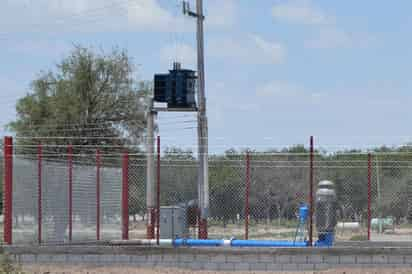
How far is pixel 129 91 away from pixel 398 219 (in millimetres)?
20373

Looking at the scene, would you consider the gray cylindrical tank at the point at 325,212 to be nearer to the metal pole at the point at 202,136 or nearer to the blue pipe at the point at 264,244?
the blue pipe at the point at 264,244

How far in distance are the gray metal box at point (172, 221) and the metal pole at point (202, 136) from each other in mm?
1321

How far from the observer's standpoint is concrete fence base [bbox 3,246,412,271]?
20969 millimetres

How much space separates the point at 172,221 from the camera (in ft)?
81.0

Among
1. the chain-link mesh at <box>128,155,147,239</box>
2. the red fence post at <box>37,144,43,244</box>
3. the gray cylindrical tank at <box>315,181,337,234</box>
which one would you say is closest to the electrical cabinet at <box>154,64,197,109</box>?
the chain-link mesh at <box>128,155,147,239</box>

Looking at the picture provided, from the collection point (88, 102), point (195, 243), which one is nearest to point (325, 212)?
point (195, 243)

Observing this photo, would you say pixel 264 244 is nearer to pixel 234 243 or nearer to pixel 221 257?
pixel 234 243

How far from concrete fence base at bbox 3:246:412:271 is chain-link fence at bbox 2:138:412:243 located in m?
1.85

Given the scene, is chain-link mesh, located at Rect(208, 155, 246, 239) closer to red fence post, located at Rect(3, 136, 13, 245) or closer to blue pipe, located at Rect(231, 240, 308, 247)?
blue pipe, located at Rect(231, 240, 308, 247)

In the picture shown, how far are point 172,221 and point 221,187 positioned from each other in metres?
4.69

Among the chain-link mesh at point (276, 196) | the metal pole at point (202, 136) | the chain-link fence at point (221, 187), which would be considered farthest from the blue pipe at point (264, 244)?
the chain-link mesh at point (276, 196)

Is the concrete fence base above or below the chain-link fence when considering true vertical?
below

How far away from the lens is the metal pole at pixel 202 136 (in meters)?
26.6

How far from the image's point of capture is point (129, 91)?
4491 centimetres
